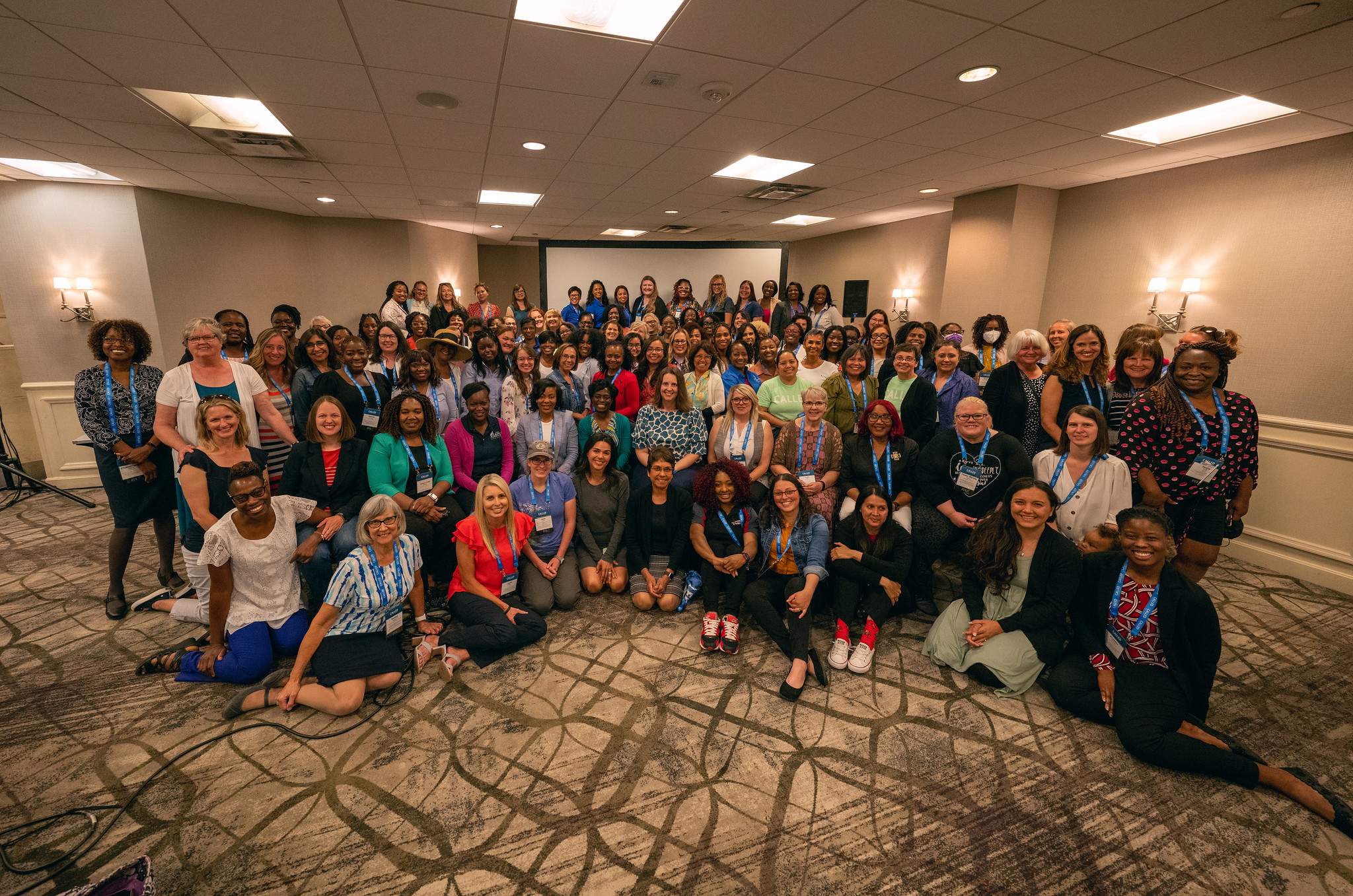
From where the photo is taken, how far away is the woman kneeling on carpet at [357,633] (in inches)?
102

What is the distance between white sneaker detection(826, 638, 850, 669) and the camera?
3.06 meters

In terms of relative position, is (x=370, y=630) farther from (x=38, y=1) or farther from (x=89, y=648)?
(x=38, y=1)

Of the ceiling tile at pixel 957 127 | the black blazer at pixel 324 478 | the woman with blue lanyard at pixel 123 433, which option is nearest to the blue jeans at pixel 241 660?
the black blazer at pixel 324 478

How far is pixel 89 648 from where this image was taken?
121 inches

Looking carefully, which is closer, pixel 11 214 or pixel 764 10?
pixel 764 10

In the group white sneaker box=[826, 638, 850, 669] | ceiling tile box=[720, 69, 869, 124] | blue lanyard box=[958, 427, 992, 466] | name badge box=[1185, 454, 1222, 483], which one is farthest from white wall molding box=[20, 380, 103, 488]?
name badge box=[1185, 454, 1222, 483]

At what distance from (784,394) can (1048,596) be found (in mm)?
2231

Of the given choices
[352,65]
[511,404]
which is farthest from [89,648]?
[352,65]

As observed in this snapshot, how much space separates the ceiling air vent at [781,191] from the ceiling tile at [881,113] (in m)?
1.93

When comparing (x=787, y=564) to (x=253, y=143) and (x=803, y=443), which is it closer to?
(x=803, y=443)

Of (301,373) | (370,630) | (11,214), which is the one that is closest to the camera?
(370,630)

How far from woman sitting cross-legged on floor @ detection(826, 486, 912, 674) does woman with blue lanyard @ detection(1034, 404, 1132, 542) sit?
883 millimetres

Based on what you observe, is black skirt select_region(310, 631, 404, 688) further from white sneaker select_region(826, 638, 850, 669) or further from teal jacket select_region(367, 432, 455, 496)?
white sneaker select_region(826, 638, 850, 669)

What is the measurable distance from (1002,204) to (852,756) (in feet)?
20.6
